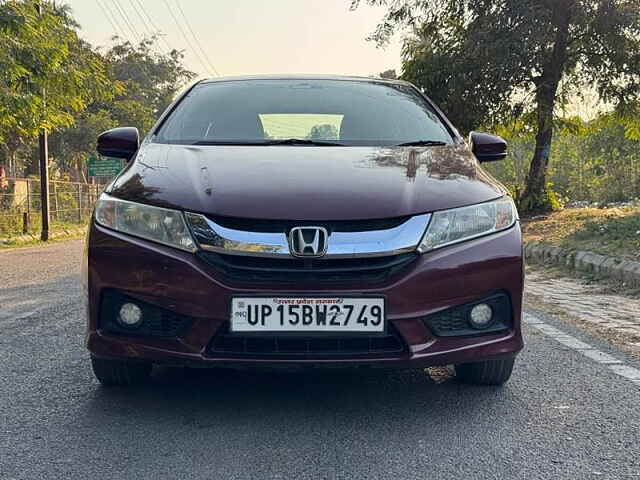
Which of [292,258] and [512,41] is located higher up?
[512,41]

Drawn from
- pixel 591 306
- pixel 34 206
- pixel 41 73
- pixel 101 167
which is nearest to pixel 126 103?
pixel 101 167

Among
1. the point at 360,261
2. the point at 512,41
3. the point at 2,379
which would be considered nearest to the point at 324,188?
the point at 360,261

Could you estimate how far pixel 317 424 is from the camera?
2.82m

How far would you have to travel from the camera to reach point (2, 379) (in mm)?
3527

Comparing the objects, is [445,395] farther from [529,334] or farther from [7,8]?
[7,8]

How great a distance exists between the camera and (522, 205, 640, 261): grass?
8547mm

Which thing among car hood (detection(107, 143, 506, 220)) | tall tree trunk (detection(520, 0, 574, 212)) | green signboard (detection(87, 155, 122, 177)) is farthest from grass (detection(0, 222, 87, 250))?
car hood (detection(107, 143, 506, 220))

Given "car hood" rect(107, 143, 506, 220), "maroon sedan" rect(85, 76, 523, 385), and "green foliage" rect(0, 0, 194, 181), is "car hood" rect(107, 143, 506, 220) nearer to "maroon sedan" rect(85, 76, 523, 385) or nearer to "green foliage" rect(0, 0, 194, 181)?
"maroon sedan" rect(85, 76, 523, 385)

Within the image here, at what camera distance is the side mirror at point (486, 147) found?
12.9 ft

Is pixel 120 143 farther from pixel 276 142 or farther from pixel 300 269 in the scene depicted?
pixel 300 269

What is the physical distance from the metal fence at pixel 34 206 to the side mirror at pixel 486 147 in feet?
53.9

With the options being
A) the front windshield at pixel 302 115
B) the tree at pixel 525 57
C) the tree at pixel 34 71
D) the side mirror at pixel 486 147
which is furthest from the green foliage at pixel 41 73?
the side mirror at pixel 486 147

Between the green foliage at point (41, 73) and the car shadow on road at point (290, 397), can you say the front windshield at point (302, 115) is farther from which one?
the green foliage at point (41, 73)

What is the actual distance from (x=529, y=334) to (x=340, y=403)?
6.69 feet
